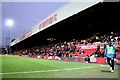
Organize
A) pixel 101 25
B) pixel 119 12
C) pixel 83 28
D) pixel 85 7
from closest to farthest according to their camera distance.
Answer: pixel 85 7 → pixel 119 12 → pixel 101 25 → pixel 83 28

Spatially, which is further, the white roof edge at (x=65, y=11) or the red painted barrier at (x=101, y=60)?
the white roof edge at (x=65, y=11)

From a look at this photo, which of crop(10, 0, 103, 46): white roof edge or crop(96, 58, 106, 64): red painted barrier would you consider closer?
crop(96, 58, 106, 64): red painted barrier

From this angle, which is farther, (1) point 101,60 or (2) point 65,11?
(2) point 65,11

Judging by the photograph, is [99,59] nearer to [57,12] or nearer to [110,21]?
[110,21]

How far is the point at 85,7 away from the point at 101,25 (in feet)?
23.4

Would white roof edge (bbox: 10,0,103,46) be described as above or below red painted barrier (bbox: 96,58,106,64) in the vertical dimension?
above

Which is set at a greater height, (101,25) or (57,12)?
(57,12)

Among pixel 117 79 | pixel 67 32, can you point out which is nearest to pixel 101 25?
pixel 67 32

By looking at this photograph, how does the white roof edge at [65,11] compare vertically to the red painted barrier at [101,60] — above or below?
above

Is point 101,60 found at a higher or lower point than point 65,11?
lower

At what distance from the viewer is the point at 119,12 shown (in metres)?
26.0

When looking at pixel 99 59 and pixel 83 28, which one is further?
pixel 83 28

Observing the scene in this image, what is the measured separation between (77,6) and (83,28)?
11.0 m

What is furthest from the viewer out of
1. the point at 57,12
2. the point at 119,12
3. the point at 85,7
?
the point at 57,12
